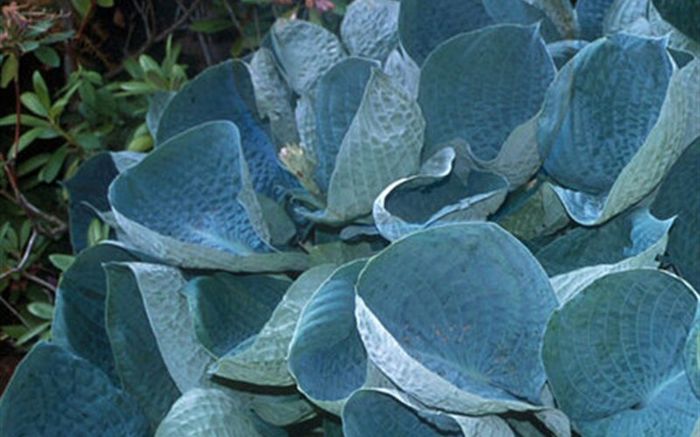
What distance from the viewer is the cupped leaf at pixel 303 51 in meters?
1.03

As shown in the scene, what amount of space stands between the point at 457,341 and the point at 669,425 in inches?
5.2

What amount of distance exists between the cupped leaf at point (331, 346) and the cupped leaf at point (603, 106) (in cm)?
19

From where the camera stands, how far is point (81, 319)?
0.97m

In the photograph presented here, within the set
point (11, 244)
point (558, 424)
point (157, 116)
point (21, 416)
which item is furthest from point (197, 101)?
point (11, 244)

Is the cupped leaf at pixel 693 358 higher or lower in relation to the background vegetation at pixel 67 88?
higher

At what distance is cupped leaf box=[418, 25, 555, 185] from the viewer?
0.88 m

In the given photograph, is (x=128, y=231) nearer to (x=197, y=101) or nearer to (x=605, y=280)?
(x=197, y=101)

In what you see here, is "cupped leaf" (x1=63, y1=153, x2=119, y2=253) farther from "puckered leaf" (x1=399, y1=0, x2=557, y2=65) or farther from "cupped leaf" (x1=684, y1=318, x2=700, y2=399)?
"cupped leaf" (x1=684, y1=318, x2=700, y2=399)

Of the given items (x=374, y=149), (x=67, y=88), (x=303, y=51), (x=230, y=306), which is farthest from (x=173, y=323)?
(x=67, y=88)

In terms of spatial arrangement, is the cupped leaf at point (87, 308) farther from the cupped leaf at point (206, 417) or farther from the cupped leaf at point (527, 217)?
the cupped leaf at point (527, 217)

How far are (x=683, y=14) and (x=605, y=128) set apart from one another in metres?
0.16

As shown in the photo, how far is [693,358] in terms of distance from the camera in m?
0.66

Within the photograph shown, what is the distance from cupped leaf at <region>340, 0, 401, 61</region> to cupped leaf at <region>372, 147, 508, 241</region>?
8.3 inches

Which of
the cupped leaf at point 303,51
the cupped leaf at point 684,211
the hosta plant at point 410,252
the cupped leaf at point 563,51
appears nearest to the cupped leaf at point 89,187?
the hosta plant at point 410,252
